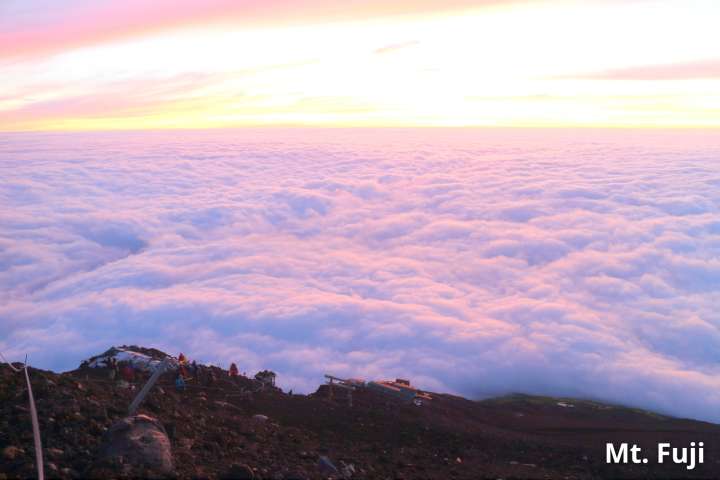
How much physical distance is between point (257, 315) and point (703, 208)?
1741 inches

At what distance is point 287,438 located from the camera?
27.2ft

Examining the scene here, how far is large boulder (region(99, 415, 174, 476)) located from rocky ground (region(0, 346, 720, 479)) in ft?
0.07

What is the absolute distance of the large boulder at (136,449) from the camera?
18.2ft

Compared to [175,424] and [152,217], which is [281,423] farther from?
[152,217]

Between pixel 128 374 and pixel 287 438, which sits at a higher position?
pixel 128 374

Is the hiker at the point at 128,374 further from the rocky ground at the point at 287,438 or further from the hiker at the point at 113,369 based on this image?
the rocky ground at the point at 287,438

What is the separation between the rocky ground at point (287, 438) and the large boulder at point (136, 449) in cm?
2

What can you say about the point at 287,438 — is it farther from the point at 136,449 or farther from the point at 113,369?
the point at 113,369

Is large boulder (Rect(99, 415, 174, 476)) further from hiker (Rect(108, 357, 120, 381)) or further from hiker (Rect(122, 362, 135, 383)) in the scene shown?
hiker (Rect(108, 357, 120, 381))

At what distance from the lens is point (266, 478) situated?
6.30 meters

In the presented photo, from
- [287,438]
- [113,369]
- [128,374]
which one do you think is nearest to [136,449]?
[287,438]

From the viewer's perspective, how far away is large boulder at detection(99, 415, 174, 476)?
5547mm

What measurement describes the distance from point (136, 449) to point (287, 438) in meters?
2.86

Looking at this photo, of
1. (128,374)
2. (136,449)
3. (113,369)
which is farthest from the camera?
(113,369)
